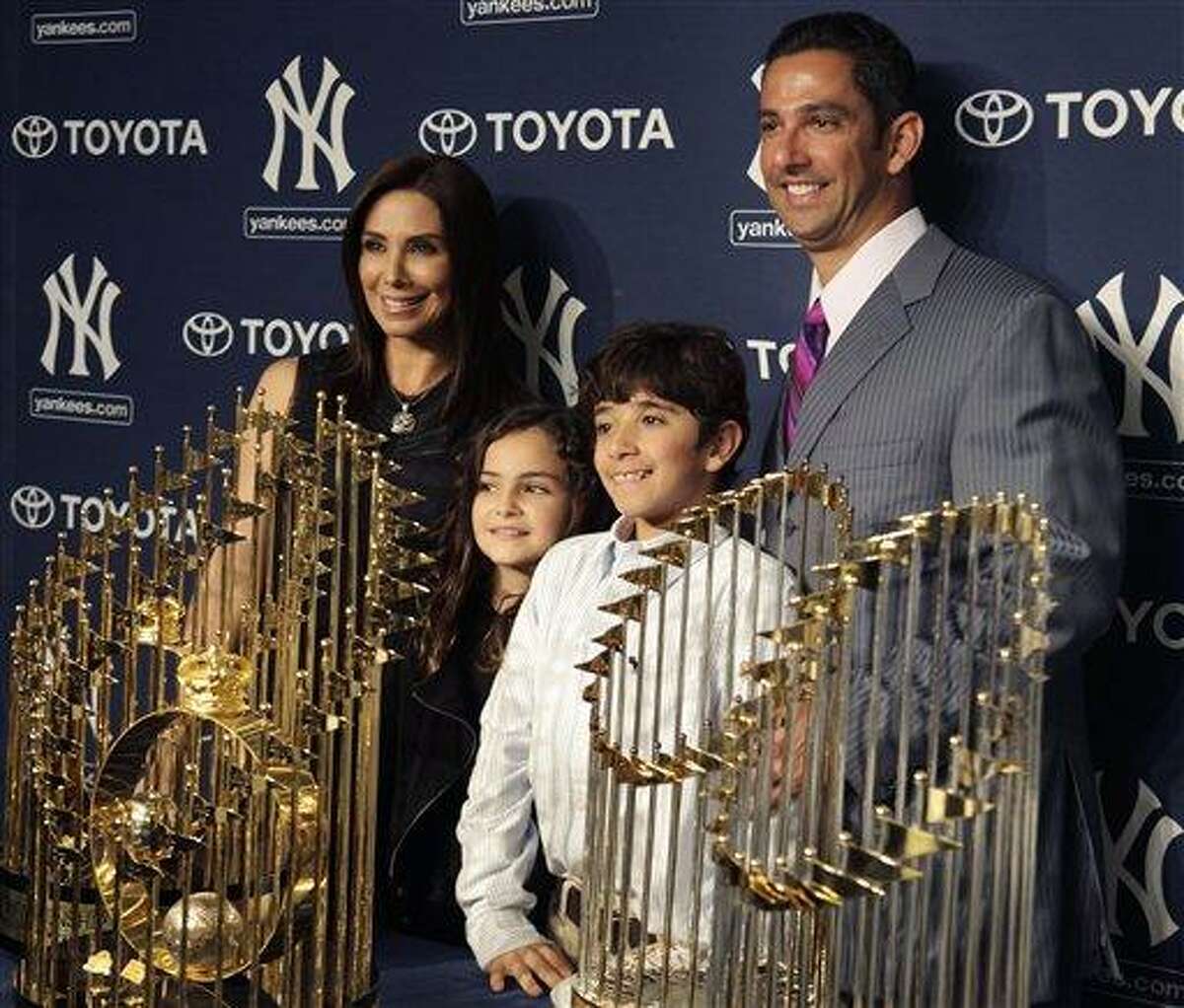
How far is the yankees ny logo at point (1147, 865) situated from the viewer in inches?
127

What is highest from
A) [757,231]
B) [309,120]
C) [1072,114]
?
[309,120]

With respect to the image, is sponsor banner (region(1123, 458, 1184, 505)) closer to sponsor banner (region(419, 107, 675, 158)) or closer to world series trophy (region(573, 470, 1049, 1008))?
sponsor banner (region(419, 107, 675, 158))

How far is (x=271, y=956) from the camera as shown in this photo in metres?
2.47

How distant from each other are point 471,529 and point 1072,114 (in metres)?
1.02

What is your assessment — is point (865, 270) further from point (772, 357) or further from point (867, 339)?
point (772, 357)

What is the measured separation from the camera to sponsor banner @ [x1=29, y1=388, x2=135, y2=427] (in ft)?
14.7

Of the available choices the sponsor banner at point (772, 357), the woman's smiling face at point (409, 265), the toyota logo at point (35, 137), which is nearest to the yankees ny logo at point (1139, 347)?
the sponsor banner at point (772, 357)

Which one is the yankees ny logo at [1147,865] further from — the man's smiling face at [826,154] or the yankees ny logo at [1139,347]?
the man's smiling face at [826,154]

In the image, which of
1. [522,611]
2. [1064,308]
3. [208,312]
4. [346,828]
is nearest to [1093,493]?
[1064,308]

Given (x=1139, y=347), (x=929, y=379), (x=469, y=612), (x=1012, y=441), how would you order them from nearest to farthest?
1. (x=1012, y=441)
2. (x=929, y=379)
3. (x=1139, y=347)
4. (x=469, y=612)

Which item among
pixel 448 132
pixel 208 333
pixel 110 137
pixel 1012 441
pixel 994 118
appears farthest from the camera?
pixel 110 137

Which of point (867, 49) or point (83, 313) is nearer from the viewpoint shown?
point (867, 49)

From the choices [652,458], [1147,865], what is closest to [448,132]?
[652,458]

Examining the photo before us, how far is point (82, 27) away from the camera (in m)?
4.50
